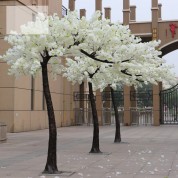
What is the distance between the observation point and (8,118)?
88.6 ft

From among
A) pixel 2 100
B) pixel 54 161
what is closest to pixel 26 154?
pixel 54 161

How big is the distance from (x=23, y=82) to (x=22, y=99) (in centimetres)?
113

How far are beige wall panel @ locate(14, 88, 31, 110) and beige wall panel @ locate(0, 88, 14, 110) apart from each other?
262mm

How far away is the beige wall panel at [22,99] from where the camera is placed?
89.6ft

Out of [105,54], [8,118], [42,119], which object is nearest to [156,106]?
[42,119]

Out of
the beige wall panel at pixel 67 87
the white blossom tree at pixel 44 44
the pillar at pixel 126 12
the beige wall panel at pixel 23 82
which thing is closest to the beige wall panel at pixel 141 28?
the pillar at pixel 126 12

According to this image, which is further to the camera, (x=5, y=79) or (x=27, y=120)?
(x=27, y=120)

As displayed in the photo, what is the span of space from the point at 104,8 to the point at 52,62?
32345 mm

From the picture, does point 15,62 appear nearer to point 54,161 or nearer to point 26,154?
point 54,161

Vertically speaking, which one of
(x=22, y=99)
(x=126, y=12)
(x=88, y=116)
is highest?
(x=126, y=12)

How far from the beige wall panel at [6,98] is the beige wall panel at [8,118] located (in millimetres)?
315

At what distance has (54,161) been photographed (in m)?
10.9

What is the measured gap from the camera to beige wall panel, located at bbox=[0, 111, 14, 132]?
26.9m

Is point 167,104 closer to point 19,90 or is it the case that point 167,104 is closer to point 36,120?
point 36,120
